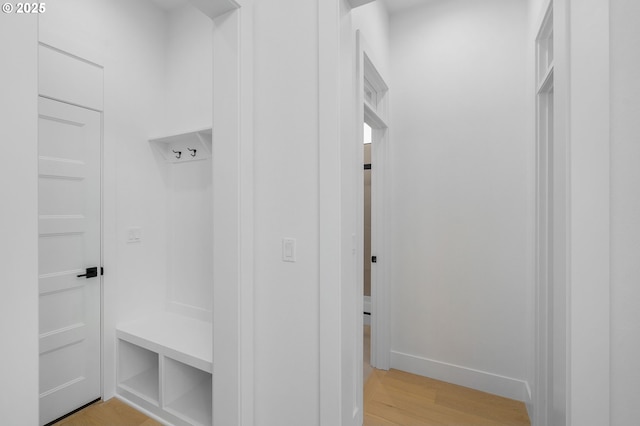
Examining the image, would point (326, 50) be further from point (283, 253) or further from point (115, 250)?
point (115, 250)

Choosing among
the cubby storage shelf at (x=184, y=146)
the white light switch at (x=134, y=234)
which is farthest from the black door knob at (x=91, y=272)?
the cubby storage shelf at (x=184, y=146)

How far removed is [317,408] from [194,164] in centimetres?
208

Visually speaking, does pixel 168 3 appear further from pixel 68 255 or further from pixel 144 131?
pixel 68 255

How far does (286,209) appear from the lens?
1447 millimetres

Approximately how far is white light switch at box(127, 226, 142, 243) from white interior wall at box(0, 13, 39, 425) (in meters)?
1.76

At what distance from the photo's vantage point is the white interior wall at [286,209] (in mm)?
1379

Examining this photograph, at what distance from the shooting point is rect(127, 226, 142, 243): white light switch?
93.1 inches

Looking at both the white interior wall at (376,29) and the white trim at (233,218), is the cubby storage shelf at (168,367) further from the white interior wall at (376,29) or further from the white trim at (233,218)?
the white interior wall at (376,29)

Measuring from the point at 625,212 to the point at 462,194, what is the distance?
1.41 m

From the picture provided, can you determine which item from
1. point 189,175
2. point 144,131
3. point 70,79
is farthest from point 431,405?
point 70,79

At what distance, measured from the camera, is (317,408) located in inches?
53.7

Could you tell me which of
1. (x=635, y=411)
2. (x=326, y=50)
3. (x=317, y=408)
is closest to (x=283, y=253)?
(x=317, y=408)

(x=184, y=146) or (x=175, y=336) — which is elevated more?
(x=184, y=146)

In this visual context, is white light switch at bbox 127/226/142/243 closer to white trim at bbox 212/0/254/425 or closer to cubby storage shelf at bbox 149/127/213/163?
cubby storage shelf at bbox 149/127/213/163
